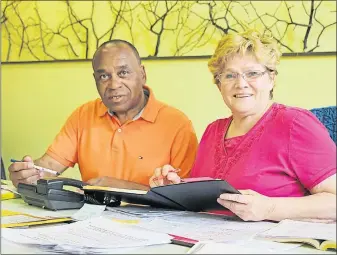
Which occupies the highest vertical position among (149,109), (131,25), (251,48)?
(131,25)

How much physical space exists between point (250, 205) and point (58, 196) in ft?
1.39

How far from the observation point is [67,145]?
1.44m

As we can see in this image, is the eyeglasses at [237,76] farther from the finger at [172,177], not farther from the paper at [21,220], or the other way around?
the paper at [21,220]

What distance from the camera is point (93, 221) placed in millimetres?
873

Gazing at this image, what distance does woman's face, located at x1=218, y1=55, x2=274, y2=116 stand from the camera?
39.4 inches

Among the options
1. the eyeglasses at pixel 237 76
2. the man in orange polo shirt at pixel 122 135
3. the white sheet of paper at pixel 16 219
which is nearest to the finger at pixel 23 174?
the man in orange polo shirt at pixel 122 135

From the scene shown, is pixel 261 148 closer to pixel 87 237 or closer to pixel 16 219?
pixel 87 237

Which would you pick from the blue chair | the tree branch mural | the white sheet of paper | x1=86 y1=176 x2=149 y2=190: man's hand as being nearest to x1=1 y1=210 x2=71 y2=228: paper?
the white sheet of paper

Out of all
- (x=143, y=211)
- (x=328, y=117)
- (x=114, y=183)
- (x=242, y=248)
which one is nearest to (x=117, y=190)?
(x=143, y=211)

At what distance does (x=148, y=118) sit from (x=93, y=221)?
1.74ft

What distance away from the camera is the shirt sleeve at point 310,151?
31.2 inches

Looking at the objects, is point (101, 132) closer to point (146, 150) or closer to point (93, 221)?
point (146, 150)

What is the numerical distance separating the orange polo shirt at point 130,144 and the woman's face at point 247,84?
307 mm

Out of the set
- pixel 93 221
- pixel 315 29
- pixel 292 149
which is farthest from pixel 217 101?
pixel 93 221
